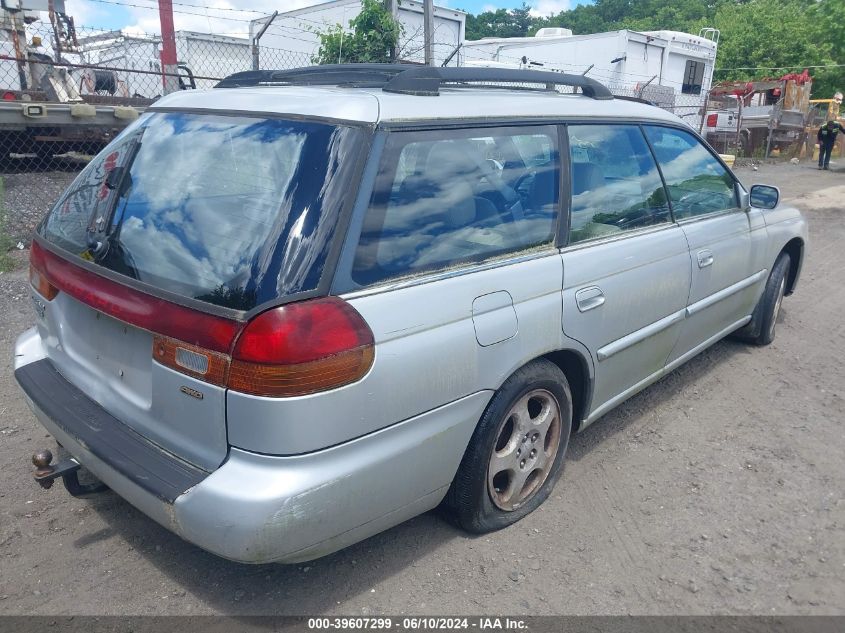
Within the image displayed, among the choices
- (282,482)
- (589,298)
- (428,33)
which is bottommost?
(282,482)

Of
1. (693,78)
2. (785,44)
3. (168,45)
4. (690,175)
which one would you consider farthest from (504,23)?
(690,175)

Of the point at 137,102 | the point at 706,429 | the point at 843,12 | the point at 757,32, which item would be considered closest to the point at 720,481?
the point at 706,429

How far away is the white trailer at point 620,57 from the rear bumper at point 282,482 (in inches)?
742

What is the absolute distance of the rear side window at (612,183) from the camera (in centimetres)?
324

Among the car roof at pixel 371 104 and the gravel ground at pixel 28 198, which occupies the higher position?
the car roof at pixel 371 104

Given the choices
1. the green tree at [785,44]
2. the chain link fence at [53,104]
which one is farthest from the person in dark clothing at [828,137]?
the green tree at [785,44]

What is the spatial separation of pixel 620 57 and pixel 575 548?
2080 cm

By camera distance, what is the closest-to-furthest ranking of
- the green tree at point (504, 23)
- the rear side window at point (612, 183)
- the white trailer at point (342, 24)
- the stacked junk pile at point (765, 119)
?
1. the rear side window at point (612, 183)
2. the white trailer at point (342, 24)
3. the stacked junk pile at point (765, 119)
4. the green tree at point (504, 23)

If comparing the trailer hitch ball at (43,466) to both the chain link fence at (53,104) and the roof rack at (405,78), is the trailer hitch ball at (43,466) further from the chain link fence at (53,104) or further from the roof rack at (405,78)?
the chain link fence at (53,104)

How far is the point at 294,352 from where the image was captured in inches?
82.0

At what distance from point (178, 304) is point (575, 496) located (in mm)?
2098

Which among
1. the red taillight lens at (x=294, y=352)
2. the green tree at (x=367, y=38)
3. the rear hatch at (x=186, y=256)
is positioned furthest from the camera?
the green tree at (x=367, y=38)

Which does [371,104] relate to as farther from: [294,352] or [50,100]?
[50,100]

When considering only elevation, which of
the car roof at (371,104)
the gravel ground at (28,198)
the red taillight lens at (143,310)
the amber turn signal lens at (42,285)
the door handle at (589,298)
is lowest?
the gravel ground at (28,198)
